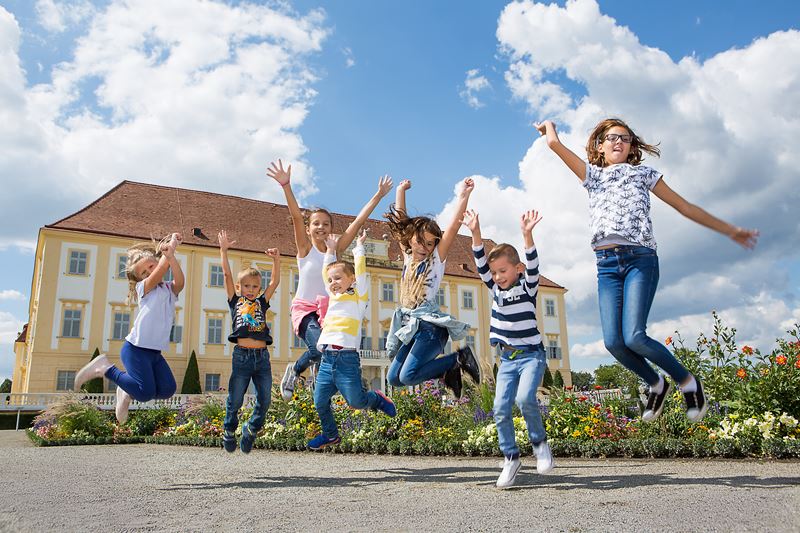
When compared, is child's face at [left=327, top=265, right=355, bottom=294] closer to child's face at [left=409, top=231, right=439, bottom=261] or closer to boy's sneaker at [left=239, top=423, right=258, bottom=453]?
Result: child's face at [left=409, top=231, right=439, bottom=261]

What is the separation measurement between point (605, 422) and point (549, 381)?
1247 inches

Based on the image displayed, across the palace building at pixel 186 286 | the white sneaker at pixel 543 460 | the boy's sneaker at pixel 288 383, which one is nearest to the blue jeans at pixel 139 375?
the boy's sneaker at pixel 288 383

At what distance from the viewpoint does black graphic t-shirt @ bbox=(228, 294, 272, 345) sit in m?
6.15

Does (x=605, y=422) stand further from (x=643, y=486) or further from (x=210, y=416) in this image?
(x=210, y=416)

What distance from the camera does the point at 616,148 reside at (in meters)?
4.91

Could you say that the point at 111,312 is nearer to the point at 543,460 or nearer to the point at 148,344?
the point at 148,344

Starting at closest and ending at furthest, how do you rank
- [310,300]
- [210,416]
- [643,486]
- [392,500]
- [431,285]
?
[392,500]
[643,486]
[431,285]
[310,300]
[210,416]

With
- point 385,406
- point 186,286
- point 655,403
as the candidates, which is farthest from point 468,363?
point 186,286

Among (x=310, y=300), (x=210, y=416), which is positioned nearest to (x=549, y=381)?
(x=210, y=416)

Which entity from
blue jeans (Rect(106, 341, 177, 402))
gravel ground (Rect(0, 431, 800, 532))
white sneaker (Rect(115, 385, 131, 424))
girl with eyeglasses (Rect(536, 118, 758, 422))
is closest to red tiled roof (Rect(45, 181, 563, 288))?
gravel ground (Rect(0, 431, 800, 532))

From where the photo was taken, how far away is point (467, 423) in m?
9.33

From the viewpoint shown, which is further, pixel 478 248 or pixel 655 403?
pixel 478 248

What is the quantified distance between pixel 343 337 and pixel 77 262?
30276 millimetres

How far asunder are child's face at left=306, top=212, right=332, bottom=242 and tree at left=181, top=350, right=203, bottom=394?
86.1 ft
